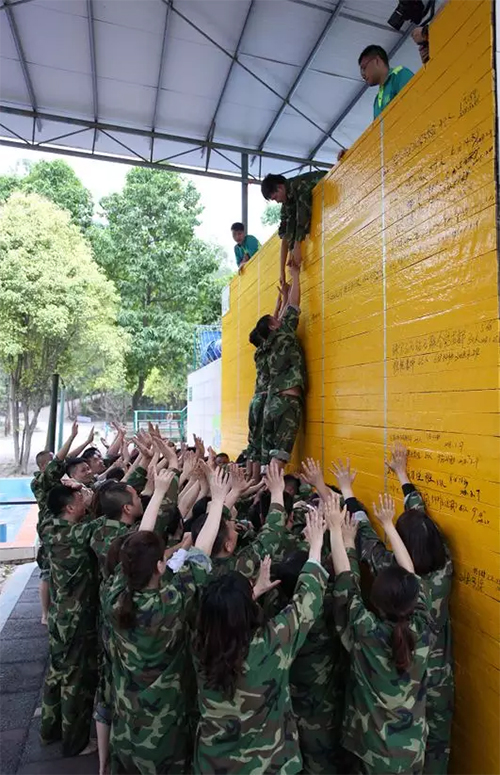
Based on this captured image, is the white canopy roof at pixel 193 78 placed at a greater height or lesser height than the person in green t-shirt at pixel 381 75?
greater

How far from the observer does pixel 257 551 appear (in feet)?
7.09

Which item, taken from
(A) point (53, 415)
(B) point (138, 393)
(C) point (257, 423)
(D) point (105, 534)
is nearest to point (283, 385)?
(C) point (257, 423)

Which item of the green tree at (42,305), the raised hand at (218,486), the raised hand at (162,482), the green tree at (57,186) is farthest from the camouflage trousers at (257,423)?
the green tree at (57,186)

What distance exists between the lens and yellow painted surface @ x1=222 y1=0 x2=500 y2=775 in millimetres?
1964

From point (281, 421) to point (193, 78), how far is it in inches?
196

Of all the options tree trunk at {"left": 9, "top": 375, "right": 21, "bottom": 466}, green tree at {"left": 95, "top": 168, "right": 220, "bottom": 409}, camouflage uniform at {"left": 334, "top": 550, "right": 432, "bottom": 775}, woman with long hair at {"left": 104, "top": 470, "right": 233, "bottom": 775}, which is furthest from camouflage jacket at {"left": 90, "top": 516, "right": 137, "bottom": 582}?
green tree at {"left": 95, "top": 168, "right": 220, "bottom": 409}

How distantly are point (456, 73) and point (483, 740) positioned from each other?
9.38ft

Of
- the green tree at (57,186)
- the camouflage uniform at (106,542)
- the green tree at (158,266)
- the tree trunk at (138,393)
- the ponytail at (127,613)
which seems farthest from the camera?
the tree trunk at (138,393)

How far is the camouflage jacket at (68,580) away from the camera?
2773mm

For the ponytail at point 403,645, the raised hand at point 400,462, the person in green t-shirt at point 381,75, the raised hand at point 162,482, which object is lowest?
the ponytail at point 403,645

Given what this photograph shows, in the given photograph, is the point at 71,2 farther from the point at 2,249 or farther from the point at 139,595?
the point at 2,249

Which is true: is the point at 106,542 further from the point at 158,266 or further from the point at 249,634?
the point at 158,266

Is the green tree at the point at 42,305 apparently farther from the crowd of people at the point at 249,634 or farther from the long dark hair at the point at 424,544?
the long dark hair at the point at 424,544

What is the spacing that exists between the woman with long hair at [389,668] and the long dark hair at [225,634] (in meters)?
0.45
